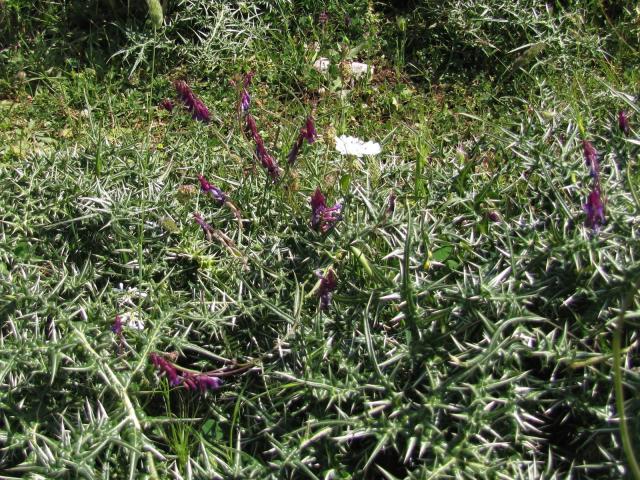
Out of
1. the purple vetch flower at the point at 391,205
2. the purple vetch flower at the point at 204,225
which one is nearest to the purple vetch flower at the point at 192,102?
the purple vetch flower at the point at 204,225

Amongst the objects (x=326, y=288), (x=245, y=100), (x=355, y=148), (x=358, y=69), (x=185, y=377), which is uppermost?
(x=245, y=100)

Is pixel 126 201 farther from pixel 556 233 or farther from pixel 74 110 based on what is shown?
pixel 556 233

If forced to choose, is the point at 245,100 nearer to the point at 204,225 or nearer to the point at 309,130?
the point at 309,130

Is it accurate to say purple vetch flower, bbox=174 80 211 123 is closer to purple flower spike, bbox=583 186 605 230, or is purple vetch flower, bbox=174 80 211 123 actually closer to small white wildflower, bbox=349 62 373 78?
purple flower spike, bbox=583 186 605 230

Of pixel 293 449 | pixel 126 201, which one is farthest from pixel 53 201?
pixel 293 449

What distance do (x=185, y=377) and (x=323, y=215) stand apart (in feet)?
1.95

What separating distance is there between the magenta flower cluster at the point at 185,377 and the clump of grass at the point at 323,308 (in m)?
0.01

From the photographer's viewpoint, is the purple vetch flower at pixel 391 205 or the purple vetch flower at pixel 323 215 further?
the purple vetch flower at pixel 391 205

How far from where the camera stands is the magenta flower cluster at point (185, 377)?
1724mm

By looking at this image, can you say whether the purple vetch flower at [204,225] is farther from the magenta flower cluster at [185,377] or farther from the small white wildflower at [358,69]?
the small white wildflower at [358,69]

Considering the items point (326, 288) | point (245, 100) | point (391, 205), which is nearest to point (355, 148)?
point (391, 205)

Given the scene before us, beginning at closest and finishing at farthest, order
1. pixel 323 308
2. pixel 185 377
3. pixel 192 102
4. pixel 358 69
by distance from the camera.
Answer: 1. pixel 185 377
2. pixel 323 308
3. pixel 192 102
4. pixel 358 69

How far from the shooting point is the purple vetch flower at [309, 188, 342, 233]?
6.37 feet

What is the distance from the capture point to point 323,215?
2.01 m
